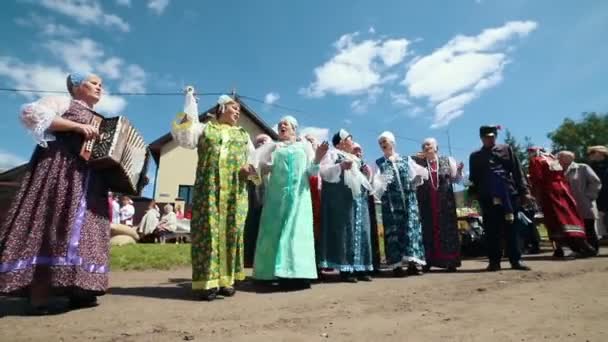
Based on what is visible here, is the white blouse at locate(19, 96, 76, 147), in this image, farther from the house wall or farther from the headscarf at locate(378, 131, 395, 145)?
the house wall

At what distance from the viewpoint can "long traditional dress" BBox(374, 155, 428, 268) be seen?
5.29 m

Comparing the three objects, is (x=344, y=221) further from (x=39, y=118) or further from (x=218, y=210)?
(x=39, y=118)

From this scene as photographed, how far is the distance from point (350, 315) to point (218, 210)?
165 cm

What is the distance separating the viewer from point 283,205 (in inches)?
168

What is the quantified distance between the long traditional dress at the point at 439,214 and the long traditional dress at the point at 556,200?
2.36 metres

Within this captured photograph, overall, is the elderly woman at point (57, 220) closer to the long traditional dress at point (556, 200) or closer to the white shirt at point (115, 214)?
the long traditional dress at point (556, 200)

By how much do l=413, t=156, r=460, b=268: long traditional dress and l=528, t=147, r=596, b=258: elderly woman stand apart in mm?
2363

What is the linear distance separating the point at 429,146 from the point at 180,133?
4.04 m

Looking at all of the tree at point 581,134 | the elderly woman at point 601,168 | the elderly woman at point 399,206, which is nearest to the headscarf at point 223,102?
the elderly woman at point 399,206

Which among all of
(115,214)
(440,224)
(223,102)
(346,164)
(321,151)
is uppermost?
(223,102)

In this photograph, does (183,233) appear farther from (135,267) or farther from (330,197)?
(330,197)

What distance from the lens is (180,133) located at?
371 centimetres

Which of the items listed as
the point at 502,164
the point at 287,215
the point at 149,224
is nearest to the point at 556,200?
the point at 502,164

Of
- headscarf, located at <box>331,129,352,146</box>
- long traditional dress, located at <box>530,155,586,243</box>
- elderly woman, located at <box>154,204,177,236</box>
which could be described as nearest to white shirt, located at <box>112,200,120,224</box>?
elderly woman, located at <box>154,204,177,236</box>
